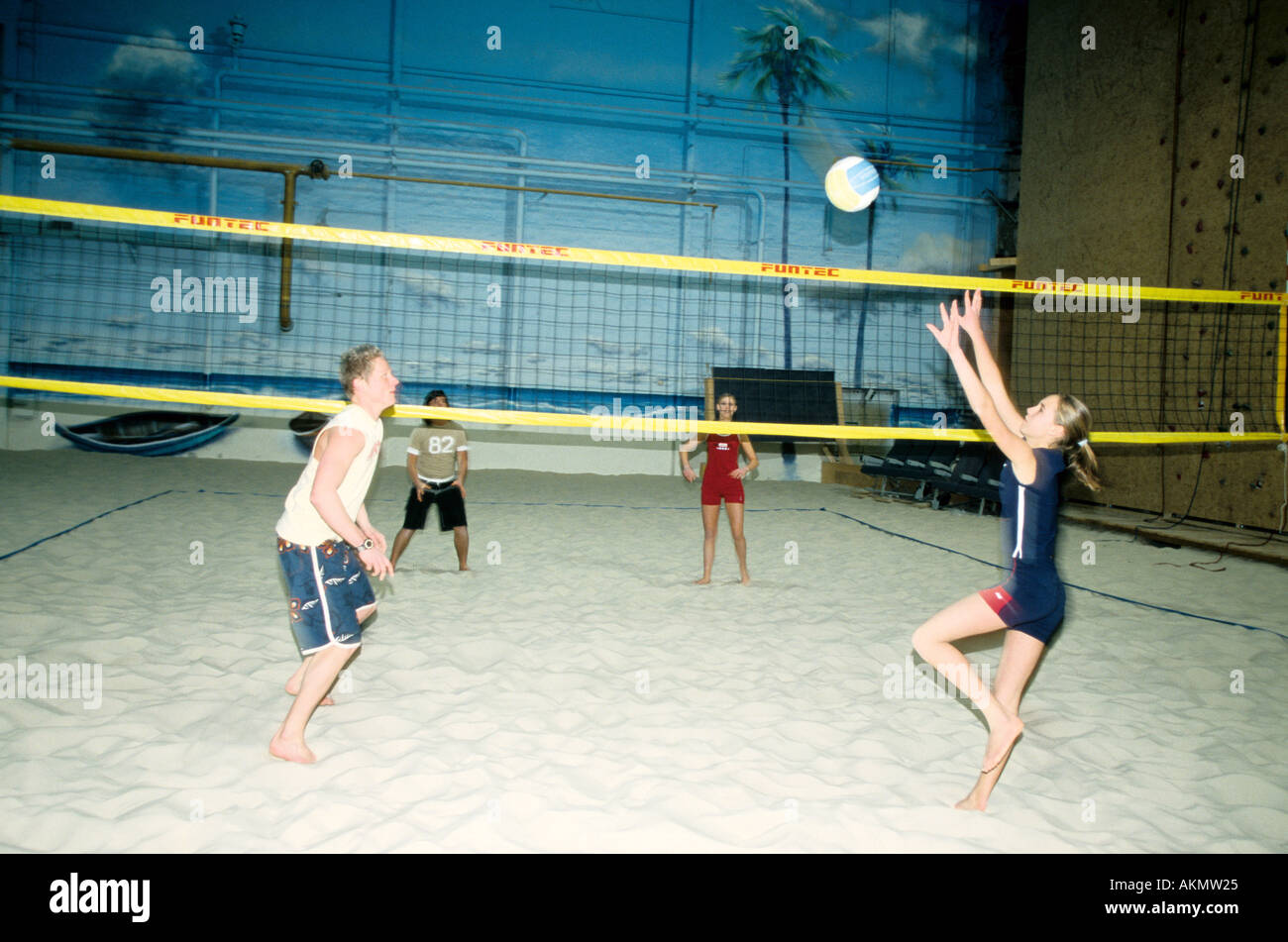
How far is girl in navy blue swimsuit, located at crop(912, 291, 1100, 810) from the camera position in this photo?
8.52ft

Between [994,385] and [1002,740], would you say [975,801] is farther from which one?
[994,385]

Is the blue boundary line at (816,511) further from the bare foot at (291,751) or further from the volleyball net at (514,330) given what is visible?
the bare foot at (291,751)

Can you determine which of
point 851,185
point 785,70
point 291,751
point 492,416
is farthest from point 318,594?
point 785,70

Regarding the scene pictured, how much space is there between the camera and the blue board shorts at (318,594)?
2791mm

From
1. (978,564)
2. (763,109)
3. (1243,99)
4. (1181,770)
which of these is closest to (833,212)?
(763,109)

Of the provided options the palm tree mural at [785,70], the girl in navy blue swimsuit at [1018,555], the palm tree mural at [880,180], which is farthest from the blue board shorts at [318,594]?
the palm tree mural at [880,180]

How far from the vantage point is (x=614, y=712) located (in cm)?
343

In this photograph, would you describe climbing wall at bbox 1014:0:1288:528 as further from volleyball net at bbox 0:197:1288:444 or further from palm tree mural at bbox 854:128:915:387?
palm tree mural at bbox 854:128:915:387

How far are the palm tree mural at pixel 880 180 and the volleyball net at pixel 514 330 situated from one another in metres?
0.07

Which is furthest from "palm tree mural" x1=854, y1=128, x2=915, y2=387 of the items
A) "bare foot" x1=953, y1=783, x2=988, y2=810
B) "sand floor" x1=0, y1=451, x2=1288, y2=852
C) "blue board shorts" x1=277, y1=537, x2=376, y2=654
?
"blue board shorts" x1=277, y1=537, x2=376, y2=654

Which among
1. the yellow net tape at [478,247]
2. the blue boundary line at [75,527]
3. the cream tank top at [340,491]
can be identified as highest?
the yellow net tape at [478,247]

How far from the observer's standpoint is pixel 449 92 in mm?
11891

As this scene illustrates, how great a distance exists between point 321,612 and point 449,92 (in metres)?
10.9

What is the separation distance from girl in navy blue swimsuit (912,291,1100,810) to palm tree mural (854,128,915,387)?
10.7 meters
